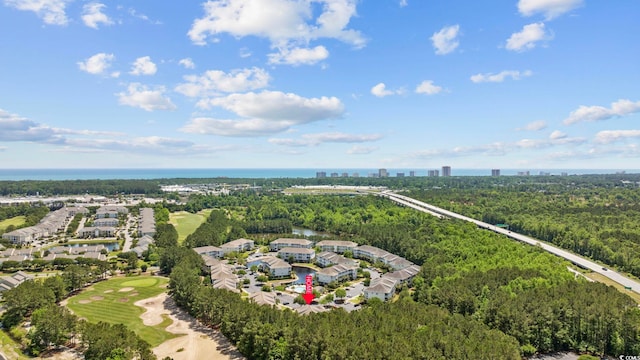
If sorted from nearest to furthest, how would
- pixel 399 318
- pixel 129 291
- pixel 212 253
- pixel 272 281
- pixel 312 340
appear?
pixel 312 340 → pixel 399 318 → pixel 129 291 → pixel 272 281 → pixel 212 253

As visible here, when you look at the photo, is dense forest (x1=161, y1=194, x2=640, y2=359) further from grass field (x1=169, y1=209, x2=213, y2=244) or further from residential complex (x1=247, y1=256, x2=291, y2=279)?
grass field (x1=169, y1=209, x2=213, y2=244)

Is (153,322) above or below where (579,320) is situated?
below

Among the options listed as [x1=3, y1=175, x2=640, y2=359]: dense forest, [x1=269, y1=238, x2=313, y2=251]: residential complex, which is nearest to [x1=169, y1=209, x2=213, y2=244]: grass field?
[x1=3, y1=175, x2=640, y2=359]: dense forest

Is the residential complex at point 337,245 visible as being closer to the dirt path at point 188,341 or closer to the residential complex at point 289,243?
the residential complex at point 289,243

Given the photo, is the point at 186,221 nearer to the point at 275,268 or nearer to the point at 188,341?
the point at 275,268

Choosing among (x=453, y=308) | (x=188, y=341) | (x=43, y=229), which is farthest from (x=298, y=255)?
(x=43, y=229)

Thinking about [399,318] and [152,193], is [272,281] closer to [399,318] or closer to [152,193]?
[399,318]

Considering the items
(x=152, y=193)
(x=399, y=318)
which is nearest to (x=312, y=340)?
(x=399, y=318)

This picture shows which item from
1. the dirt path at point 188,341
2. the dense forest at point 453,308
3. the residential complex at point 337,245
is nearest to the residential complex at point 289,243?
the residential complex at point 337,245
